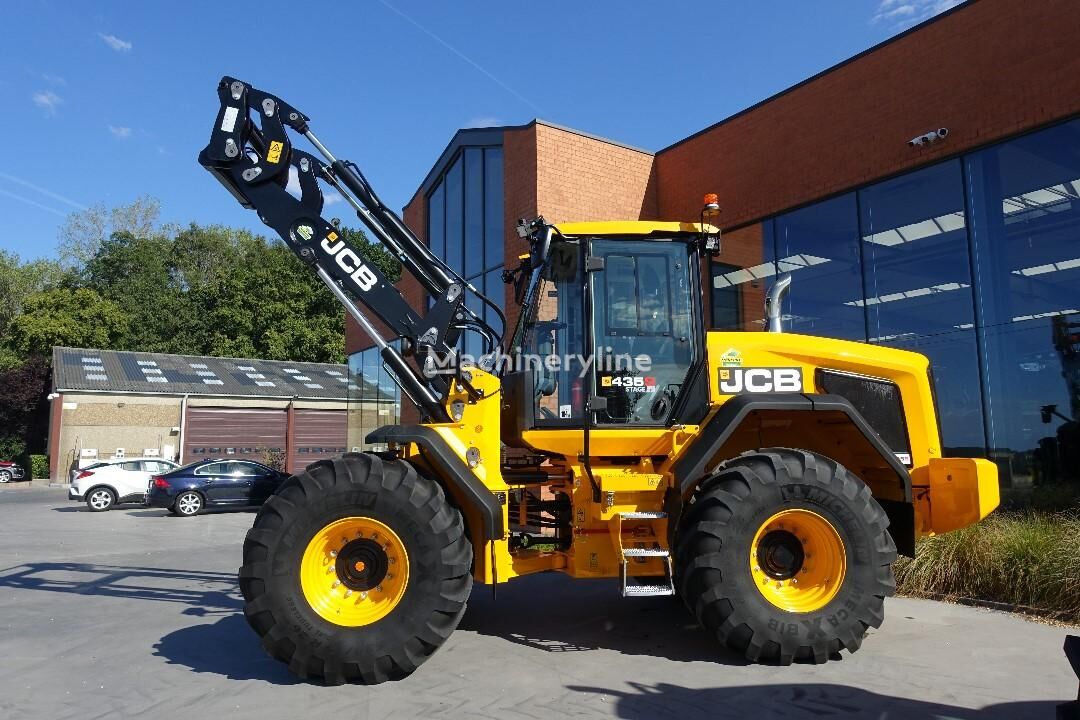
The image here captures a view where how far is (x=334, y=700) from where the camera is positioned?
4465 millimetres

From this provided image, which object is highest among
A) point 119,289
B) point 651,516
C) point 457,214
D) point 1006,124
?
point 119,289

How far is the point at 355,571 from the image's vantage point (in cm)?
505

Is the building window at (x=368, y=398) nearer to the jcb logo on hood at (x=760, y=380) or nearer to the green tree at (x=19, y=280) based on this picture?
the jcb logo on hood at (x=760, y=380)

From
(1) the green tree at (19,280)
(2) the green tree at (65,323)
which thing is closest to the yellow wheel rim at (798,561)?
(2) the green tree at (65,323)

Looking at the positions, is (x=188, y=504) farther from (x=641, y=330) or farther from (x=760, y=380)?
(x=760, y=380)

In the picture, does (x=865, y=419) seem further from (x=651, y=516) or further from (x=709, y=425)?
(x=651, y=516)

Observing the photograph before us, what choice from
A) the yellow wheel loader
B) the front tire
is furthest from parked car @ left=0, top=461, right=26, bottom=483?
the front tire

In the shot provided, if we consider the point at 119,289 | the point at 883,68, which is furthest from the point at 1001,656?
the point at 119,289

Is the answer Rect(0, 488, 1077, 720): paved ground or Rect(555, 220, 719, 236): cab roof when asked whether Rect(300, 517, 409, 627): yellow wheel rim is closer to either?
Rect(0, 488, 1077, 720): paved ground

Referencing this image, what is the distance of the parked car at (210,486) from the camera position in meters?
18.3

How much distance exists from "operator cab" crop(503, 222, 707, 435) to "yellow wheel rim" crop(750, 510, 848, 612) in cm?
109

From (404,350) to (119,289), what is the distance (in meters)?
55.9

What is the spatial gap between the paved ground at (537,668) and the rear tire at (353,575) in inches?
8.4

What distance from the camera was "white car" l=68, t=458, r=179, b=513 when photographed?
19.6m
